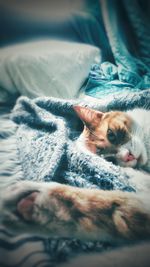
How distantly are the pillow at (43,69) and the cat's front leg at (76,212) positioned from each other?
36cm

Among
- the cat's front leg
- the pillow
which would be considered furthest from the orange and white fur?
the pillow

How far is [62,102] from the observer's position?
1.06 metres

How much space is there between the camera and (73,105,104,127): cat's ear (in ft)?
3.34

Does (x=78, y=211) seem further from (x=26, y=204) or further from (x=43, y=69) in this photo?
(x=43, y=69)

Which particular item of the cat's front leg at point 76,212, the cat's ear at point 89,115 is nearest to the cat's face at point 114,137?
the cat's ear at point 89,115

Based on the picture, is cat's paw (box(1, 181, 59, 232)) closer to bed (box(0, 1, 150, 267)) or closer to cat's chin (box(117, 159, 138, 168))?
bed (box(0, 1, 150, 267))

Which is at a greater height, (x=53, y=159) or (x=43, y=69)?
(x=43, y=69)

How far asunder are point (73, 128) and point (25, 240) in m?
0.36

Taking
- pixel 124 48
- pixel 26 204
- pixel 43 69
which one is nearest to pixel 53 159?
pixel 26 204

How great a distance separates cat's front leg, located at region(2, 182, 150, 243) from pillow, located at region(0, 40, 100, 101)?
356 millimetres

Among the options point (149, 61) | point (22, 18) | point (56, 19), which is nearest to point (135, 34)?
point (149, 61)

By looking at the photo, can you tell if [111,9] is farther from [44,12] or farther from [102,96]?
[102,96]

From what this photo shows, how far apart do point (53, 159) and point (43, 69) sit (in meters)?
0.34

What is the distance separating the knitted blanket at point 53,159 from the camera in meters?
0.78
